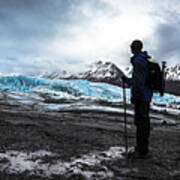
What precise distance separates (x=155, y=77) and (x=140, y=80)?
31 cm

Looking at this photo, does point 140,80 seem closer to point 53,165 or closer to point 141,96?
point 141,96

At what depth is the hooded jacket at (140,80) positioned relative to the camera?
13.1 feet

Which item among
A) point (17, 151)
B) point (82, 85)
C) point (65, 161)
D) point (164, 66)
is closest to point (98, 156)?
point (65, 161)

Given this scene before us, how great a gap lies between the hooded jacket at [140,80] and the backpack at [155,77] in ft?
0.25

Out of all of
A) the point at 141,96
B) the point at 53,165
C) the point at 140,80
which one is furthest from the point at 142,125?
the point at 53,165

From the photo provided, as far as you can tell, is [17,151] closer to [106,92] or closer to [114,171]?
[114,171]

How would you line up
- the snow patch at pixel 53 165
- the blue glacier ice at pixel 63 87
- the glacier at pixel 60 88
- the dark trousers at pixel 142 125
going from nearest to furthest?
the snow patch at pixel 53 165
the dark trousers at pixel 142 125
the glacier at pixel 60 88
the blue glacier ice at pixel 63 87

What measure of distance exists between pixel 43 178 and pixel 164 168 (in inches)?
81.5

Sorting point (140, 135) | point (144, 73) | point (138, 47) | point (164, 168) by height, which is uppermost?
point (138, 47)

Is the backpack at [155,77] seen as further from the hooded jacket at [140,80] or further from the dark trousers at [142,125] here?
the dark trousers at [142,125]

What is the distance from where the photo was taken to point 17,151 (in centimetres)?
428

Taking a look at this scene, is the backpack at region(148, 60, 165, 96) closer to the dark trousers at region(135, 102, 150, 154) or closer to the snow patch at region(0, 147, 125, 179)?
the dark trousers at region(135, 102, 150, 154)

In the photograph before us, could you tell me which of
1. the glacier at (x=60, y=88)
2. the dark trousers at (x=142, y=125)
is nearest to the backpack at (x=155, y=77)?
the dark trousers at (x=142, y=125)

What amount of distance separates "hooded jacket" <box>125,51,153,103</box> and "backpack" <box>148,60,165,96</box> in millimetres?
77
